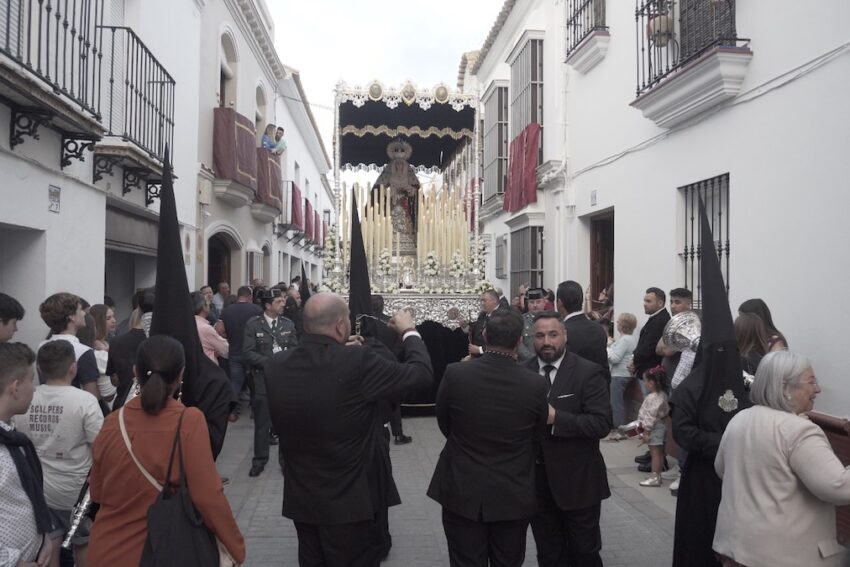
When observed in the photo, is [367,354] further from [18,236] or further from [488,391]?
[18,236]

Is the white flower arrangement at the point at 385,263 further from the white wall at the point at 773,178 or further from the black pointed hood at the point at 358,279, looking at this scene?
the black pointed hood at the point at 358,279

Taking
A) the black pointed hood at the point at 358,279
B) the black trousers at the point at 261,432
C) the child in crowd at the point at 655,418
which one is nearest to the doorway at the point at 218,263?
the black trousers at the point at 261,432

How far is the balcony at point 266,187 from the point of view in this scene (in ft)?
47.9

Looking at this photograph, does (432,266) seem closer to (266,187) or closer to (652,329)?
(652,329)

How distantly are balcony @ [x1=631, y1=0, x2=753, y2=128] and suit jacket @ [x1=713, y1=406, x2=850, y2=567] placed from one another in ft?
14.1

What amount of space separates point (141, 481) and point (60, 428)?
1.01 meters

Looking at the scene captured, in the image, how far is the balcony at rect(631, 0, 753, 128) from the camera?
20.2ft

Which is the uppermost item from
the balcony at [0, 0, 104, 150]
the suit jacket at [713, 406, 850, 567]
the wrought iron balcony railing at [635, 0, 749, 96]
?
the wrought iron balcony railing at [635, 0, 749, 96]

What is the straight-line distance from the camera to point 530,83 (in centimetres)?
1218

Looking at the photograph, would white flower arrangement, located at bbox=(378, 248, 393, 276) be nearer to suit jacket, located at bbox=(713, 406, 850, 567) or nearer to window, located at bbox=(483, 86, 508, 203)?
window, located at bbox=(483, 86, 508, 203)

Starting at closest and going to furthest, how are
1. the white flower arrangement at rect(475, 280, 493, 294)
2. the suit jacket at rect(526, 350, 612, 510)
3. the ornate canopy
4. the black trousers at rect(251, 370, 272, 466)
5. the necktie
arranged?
the suit jacket at rect(526, 350, 612, 510) < the necktie < the black trousers at rect(251, 370, 272, 466) < the white flower arrangement at rect(475, 280, 493, 294) < the ornate canopy

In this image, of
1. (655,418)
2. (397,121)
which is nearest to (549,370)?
(655,418)

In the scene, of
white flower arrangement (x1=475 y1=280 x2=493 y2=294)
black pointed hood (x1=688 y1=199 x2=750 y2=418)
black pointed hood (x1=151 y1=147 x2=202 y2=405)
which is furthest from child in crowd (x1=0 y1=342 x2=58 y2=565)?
white flower arrangement (x1=475 y1=280 x2=493 y2=294)

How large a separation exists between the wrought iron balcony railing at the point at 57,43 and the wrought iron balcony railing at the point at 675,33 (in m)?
5.45
